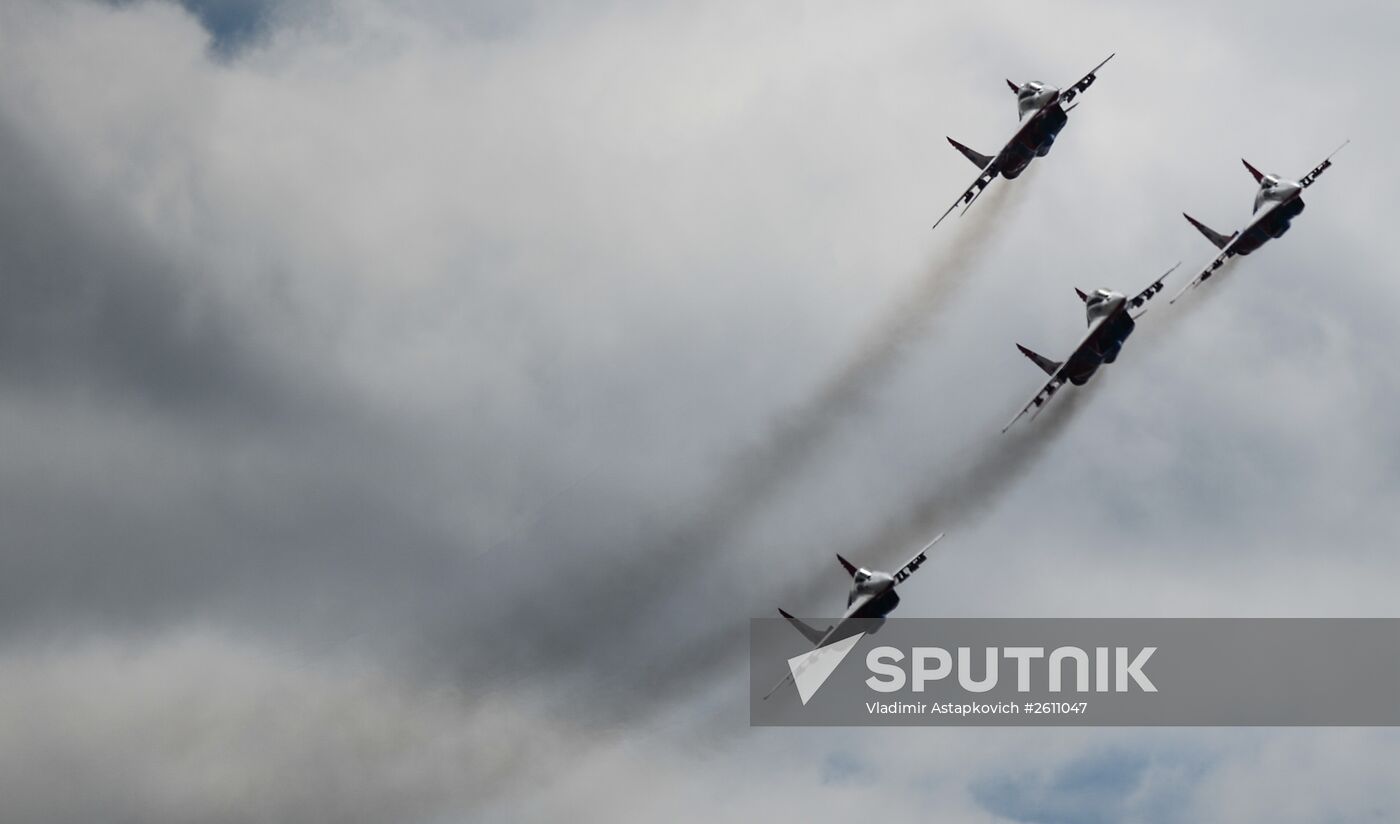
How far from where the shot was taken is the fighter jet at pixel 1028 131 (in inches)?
6791

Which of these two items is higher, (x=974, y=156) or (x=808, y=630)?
(x=974, y=156)

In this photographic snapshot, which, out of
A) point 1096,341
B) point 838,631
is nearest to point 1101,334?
point 1096,341

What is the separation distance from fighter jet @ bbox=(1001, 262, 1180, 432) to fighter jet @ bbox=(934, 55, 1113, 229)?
28.5ft

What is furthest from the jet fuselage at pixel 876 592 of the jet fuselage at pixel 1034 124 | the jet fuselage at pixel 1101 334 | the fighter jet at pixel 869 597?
the jet fuselage at pixel 1034 124

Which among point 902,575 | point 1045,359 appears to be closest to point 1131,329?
point 1045,359

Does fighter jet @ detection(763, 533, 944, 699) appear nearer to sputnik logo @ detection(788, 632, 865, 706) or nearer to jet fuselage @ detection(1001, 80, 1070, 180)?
sputnik logo @ detection(788, 632, 865, 706)

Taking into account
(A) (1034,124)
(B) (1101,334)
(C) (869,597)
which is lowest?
(C) (869,597)

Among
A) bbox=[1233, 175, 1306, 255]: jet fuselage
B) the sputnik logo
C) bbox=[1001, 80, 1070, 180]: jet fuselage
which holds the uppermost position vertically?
bbox=[1001, 80, 1070, 180]: jet fuselage

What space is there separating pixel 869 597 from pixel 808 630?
585cm

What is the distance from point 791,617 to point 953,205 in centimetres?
2627

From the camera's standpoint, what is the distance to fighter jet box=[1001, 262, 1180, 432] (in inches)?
6673

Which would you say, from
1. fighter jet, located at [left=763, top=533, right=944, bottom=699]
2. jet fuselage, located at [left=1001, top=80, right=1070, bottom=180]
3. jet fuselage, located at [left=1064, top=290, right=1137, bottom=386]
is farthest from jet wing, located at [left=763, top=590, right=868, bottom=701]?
jet fuselage, located at [left=1001, top=80, right=1070, bottom=180]

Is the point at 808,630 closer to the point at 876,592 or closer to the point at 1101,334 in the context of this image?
the point at 876,592

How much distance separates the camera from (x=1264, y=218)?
171375mm
